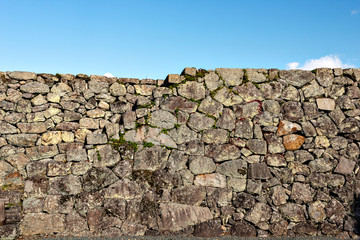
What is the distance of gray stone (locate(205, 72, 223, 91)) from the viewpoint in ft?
20.4

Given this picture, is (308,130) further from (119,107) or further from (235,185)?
(119,107)

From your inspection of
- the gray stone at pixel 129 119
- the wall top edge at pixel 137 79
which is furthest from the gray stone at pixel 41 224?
the wall top edge at pixel 137 79

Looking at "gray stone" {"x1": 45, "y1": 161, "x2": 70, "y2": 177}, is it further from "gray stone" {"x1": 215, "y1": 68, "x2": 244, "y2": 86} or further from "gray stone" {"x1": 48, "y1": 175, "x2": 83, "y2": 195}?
"gray stone" {"x1": 215, "y1": 68, "x2": 244, "y2": 86}

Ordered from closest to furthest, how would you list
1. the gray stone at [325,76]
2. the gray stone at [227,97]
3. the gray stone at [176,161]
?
the gray stone at [176,161] < the gray stone at [227,97] < the gray stone at [325,76]

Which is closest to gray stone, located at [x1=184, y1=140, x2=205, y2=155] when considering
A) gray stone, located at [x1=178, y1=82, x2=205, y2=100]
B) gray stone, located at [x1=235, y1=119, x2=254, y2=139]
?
gray stone, located at [x1=235, y1=119, x2=254, y2=139]

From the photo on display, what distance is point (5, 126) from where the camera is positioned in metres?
5.51

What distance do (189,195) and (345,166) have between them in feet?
10.9

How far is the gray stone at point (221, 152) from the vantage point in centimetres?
599

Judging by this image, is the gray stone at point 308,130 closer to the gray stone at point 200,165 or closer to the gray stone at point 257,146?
the gray stone at point 257,146

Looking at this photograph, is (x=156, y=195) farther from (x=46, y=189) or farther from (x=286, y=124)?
(x=286, y=124)

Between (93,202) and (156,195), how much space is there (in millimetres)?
1179

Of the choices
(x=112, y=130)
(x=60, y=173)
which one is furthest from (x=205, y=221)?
(x=60, y=173)

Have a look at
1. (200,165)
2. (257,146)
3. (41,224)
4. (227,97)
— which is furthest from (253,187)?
(41,224)

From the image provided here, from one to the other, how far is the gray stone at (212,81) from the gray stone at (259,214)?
2.52 m
